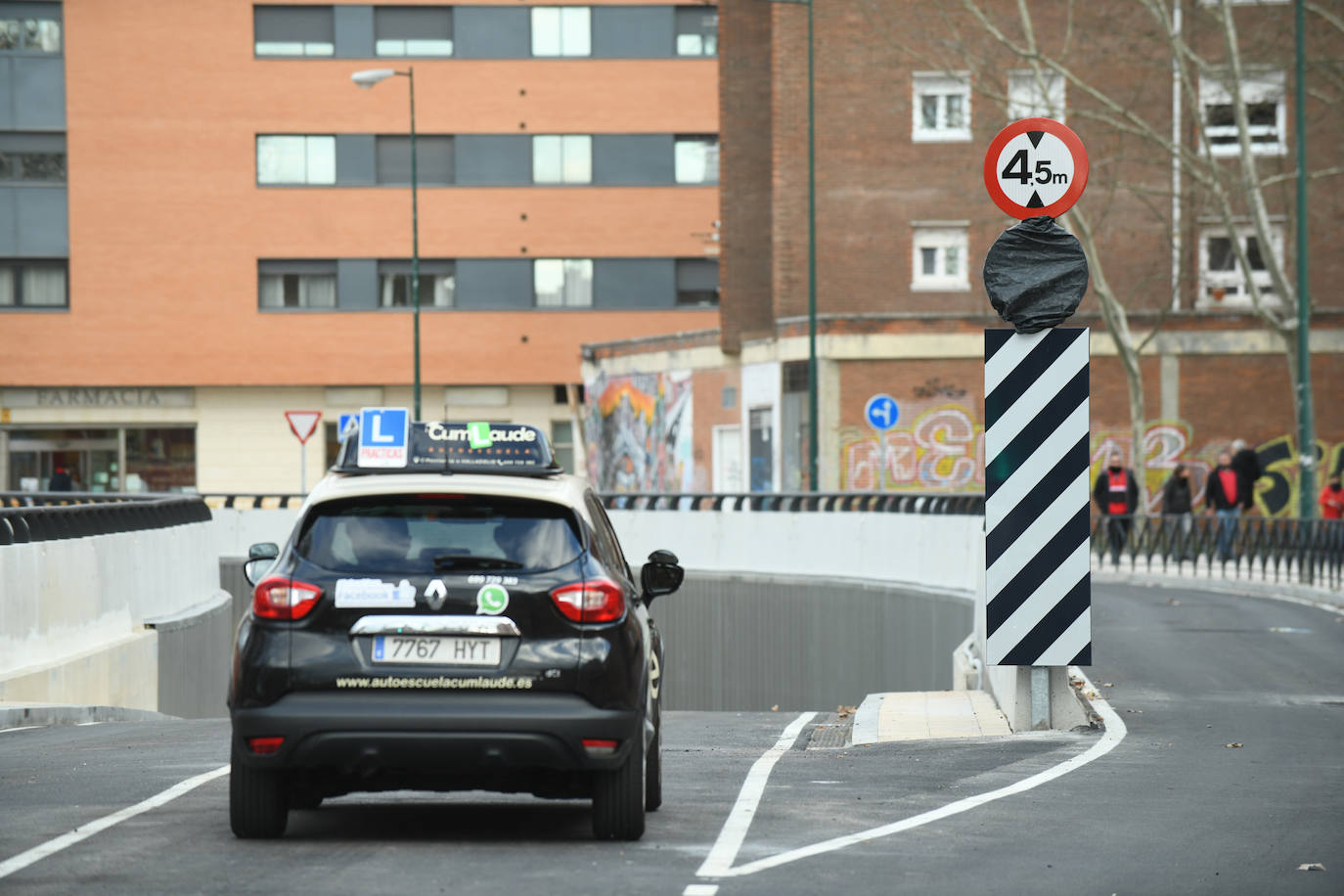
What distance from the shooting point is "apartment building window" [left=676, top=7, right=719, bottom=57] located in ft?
197

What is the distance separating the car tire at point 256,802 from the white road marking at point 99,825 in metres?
0.60

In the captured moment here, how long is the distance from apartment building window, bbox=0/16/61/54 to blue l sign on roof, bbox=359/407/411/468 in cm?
5361

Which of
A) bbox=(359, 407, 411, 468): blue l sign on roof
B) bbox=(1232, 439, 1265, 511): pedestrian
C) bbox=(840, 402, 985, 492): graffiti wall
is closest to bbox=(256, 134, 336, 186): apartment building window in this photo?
bbox=(840, 402, 985, 492): graffiti wall

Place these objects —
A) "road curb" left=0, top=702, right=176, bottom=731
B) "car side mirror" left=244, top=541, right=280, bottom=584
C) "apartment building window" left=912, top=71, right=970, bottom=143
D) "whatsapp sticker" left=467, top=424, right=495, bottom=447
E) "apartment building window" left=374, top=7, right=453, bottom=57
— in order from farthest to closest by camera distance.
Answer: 1. "apartment building window" left=374, top=7, right=453, bottom=57
2. "apartment building window" left=912, top=71, right=970, bottom=143
3. "road curb" left=0, top=702, right=176, bottom=731
4. "car side mirror" left=244, top=541, right=280, bottom=584
5. "whatsapp sticker" left=467, top=424, right=495, bottom=447

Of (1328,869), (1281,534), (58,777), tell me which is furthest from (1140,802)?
(1281,534)

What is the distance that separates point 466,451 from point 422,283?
2046 inches

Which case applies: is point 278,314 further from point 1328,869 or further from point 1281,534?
point 1328,869

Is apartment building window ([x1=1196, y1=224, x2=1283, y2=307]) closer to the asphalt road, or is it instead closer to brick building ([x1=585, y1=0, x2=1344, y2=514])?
brick building ([x1=585, y1=0, x2=1344, y2=514])

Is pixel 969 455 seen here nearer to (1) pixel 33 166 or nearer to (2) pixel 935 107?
(2) pixel 935 107

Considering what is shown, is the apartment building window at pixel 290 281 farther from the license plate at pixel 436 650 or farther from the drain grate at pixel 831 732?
the license plate at pixel 436 650

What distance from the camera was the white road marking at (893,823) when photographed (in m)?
7.48

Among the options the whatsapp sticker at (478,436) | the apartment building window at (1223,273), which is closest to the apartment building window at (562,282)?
the apartment building window at (1223,273)

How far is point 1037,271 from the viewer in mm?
11578

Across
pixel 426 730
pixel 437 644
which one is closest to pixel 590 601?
pixel 437 644
